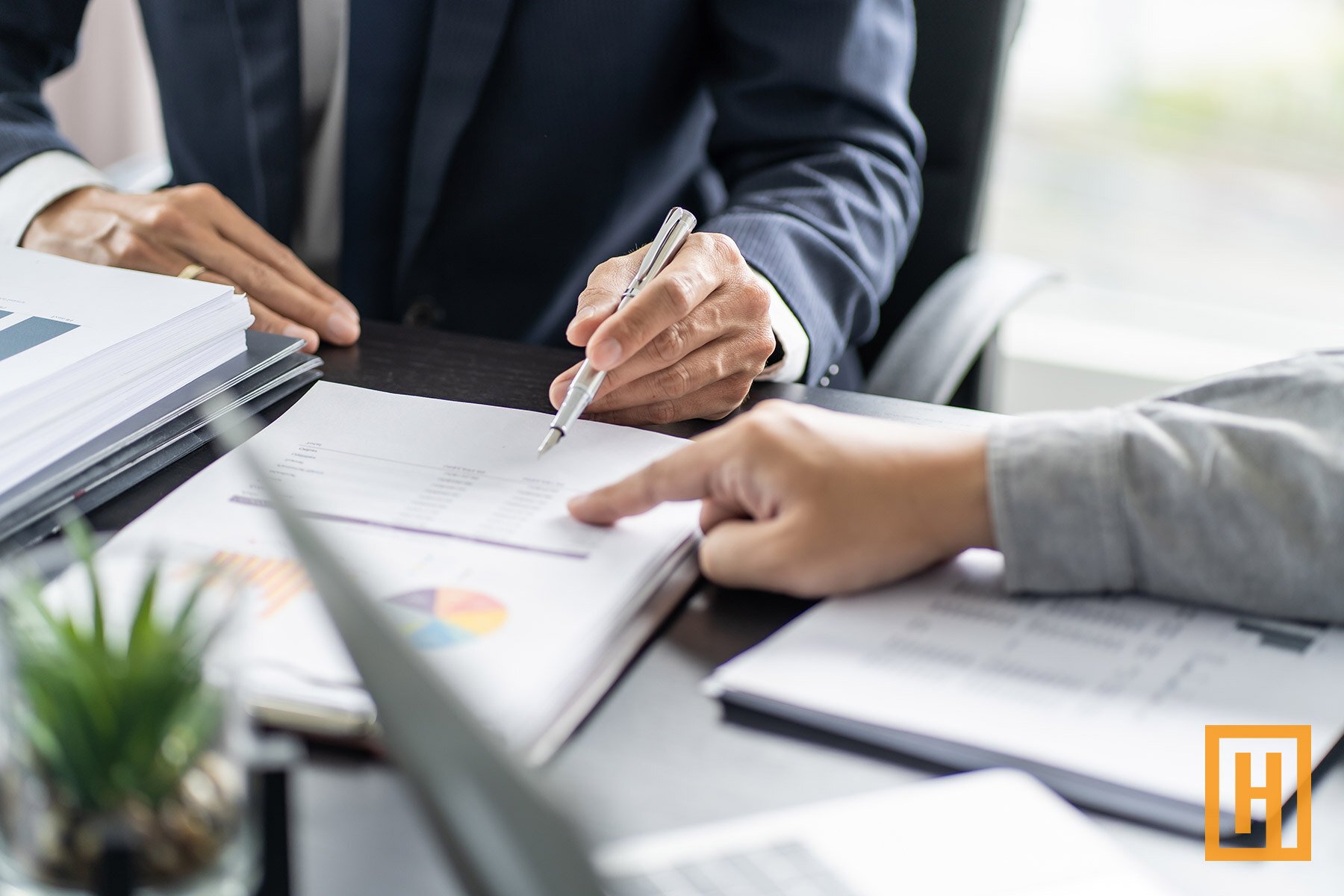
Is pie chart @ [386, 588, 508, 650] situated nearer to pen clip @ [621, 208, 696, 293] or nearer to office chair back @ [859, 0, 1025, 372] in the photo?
pen clip @ [621, 208, 696, 293]

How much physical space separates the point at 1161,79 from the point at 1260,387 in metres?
2.24

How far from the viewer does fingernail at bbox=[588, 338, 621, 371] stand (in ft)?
2.23

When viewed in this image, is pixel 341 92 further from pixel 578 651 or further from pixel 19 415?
pixel 578 651

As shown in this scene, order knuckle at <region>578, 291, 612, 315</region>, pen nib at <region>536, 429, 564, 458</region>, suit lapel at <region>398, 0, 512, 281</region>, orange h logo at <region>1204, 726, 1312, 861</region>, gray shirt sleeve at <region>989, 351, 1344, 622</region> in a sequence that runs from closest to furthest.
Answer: orange h logo at <region>1204, 726, 1312, 861</region>
gray shirt sleeve at <region>989, 351, 1344, 622</region>
pen nib at <region>536, 429, 564, 458</region>
knuckle at <region>578, 291, 612, 315</region>
suit lapel at <region>398, 0, 512, 281</region>

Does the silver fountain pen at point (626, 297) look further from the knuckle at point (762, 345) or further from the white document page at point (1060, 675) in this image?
the white document page at point (1060, 675)

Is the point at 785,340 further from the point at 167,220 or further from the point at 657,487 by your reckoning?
the point at 167,220

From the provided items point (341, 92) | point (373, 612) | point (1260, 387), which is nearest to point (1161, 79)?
point (341, 92)

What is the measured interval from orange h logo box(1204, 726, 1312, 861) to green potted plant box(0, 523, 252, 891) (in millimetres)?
306

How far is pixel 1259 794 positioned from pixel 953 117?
915 millimetres

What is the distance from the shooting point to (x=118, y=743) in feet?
0.95

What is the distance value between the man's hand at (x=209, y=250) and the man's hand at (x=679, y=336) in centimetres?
21

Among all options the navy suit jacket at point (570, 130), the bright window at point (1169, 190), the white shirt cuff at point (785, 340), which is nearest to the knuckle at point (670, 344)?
the white shirt cuff at point (785, 340)

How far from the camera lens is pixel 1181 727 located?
1.44 feet

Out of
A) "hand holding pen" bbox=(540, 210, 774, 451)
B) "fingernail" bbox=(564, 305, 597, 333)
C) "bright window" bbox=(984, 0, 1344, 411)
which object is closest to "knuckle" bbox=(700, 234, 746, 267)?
"hand holding pen" bbox=(540, 210, 774, 451)
